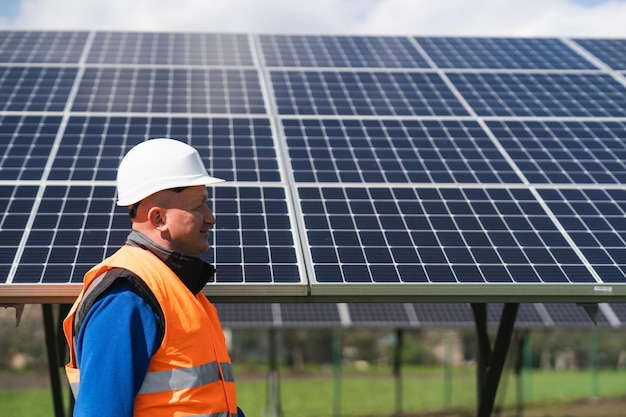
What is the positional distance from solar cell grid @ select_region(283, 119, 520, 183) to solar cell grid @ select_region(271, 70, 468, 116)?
1.11ft

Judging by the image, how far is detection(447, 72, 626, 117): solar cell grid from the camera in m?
9.57

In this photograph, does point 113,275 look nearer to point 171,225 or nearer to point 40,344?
point 171,225

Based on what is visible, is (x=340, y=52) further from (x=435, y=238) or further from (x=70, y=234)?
(x=70, y=234)

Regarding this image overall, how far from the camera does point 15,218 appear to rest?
690cm

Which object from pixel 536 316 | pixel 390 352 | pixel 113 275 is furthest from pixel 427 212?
pixel 390 352

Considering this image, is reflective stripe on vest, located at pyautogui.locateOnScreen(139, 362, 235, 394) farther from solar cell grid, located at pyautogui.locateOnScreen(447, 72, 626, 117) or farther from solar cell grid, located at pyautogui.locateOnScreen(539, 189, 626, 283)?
solar cell grid, located at pyautogui.locateOnScreen(447, 72, 626, 117)

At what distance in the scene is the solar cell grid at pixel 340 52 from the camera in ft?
36.5

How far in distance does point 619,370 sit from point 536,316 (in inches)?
733

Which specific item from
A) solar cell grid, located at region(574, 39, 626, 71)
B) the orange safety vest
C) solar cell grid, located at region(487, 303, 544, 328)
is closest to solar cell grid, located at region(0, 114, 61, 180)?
the orange safety vest

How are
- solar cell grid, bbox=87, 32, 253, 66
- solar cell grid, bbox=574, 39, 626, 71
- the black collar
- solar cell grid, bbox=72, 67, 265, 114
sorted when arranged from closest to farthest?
the black collar → solar cell grid, bbox=72, 67, 265, 114 → solar cell grid, bbox=87, 32, 253, 66 → solar cell grid, bbox=574, 39, 626, 71

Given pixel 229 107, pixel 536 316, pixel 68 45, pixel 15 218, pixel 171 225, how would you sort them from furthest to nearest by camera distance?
1. pixel 536 316
2. pixel 68 45
3. pixel 229 107
4. pixel 15 218
5. pixel 171 225

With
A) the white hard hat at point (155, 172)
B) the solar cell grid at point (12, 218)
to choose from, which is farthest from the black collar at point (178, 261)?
the solar cell grid at point (12, 218)

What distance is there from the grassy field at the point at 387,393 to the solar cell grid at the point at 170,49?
28.2 ft

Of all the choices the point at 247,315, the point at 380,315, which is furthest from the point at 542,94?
the point at 247,315
